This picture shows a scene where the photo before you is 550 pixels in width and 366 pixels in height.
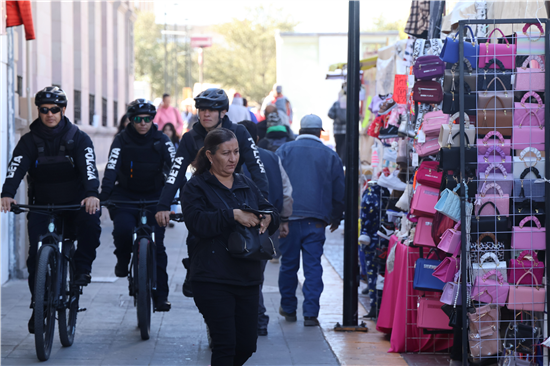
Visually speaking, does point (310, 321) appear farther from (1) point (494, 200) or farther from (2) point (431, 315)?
(1) point (494, 200)

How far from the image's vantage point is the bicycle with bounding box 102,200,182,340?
6.49 meters

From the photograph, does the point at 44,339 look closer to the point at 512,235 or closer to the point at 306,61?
the point at 512,235

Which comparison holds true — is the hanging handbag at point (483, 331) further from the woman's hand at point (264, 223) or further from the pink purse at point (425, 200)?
the woman's hand at point (264, 223)

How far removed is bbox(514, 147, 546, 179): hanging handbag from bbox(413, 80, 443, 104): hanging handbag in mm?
808

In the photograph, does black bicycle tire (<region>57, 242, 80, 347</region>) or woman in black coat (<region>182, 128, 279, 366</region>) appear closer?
woman in black coat (<region>182, 128, 279, 366</region>)

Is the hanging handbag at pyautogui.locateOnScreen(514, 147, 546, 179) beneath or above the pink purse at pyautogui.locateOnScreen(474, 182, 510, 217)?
above

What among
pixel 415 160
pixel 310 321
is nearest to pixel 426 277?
pixel 415 160

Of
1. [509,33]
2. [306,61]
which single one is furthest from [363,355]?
[306,61]

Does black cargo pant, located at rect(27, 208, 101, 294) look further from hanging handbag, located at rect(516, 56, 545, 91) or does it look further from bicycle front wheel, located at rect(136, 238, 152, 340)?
hanging handbag, located at rect(516, 56, 545, 91)

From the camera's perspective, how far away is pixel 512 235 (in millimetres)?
5602

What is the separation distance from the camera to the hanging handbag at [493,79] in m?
5.54

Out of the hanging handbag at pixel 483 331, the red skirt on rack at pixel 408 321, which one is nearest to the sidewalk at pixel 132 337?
the red skirt on rack at pixel 408 321

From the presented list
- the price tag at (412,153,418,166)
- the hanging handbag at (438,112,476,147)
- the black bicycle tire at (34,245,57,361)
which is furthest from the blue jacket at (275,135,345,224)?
the black bicycle tire at (34,245,57,361)

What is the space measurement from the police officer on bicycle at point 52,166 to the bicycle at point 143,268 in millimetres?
306
